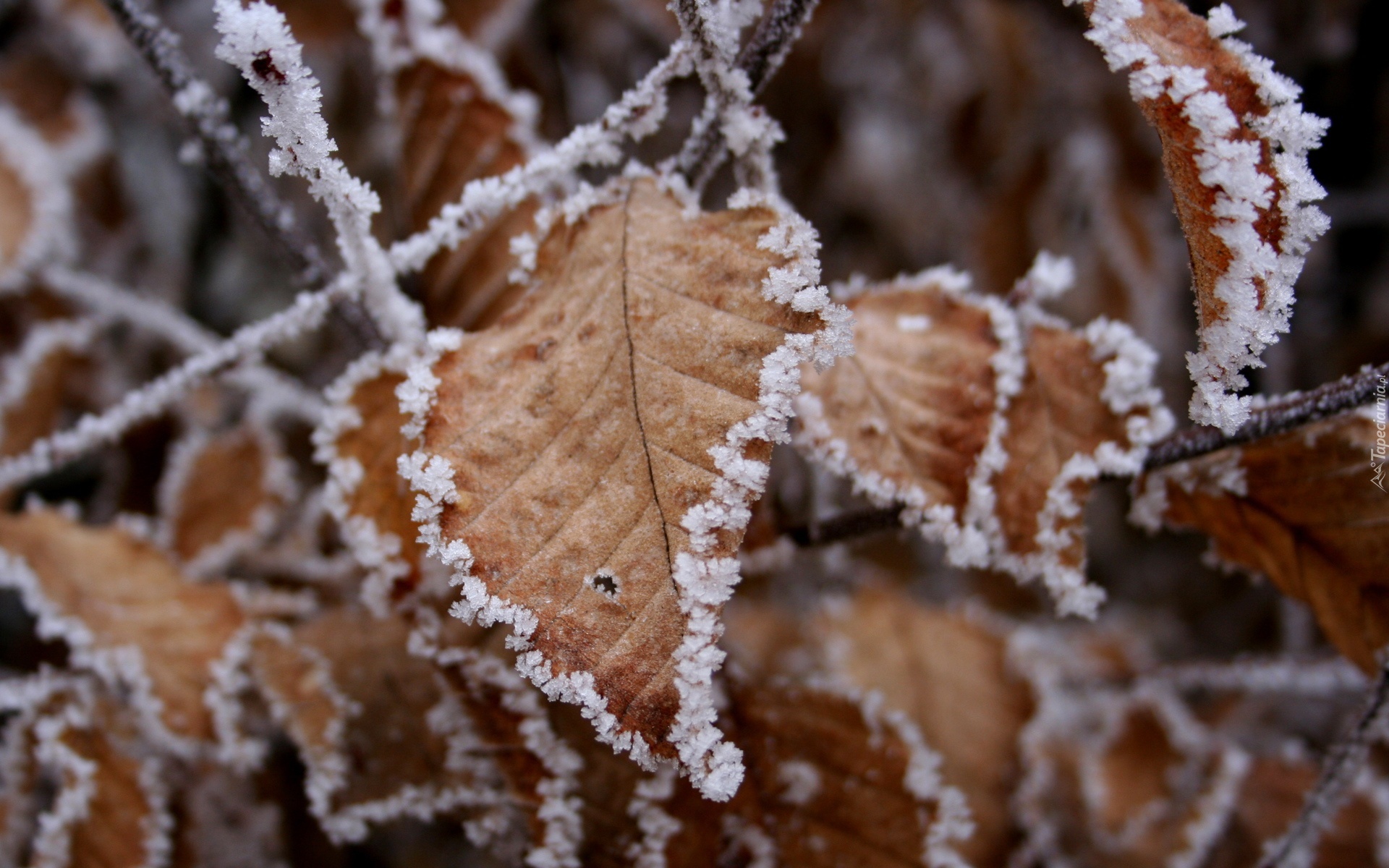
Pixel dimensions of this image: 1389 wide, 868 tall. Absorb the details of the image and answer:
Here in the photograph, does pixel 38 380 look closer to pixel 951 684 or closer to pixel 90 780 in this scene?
pixel 90 780

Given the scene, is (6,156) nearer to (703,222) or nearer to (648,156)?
(648,156)

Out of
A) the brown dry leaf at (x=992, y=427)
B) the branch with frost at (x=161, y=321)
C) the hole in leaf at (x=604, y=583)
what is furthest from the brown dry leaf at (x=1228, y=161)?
the branch with frost at (x=161, y=321)

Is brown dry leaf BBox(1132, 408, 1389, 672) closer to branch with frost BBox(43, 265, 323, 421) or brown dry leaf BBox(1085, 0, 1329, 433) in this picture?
brown dry leaf BBox(1085, 0, 1329, 433)

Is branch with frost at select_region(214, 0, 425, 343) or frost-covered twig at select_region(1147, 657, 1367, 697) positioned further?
frost-covered twig at select_region(1147, 657, 1367, 697)

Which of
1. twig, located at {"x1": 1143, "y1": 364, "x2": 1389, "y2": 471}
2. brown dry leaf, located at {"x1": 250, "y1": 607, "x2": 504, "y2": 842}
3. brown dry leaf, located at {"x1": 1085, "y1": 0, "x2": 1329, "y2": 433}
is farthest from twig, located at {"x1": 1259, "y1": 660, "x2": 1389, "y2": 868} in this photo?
brown dry leaf, located at {"x1": 250, "y1": 607, "x2": 504, "y2": 842}

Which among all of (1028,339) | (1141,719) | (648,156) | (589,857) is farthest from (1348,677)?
(648,156)

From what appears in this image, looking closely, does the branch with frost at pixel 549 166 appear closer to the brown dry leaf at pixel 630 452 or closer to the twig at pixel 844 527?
the brown dry leaf at pixel 630 452

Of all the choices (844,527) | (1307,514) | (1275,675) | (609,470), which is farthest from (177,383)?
(1275,675)
